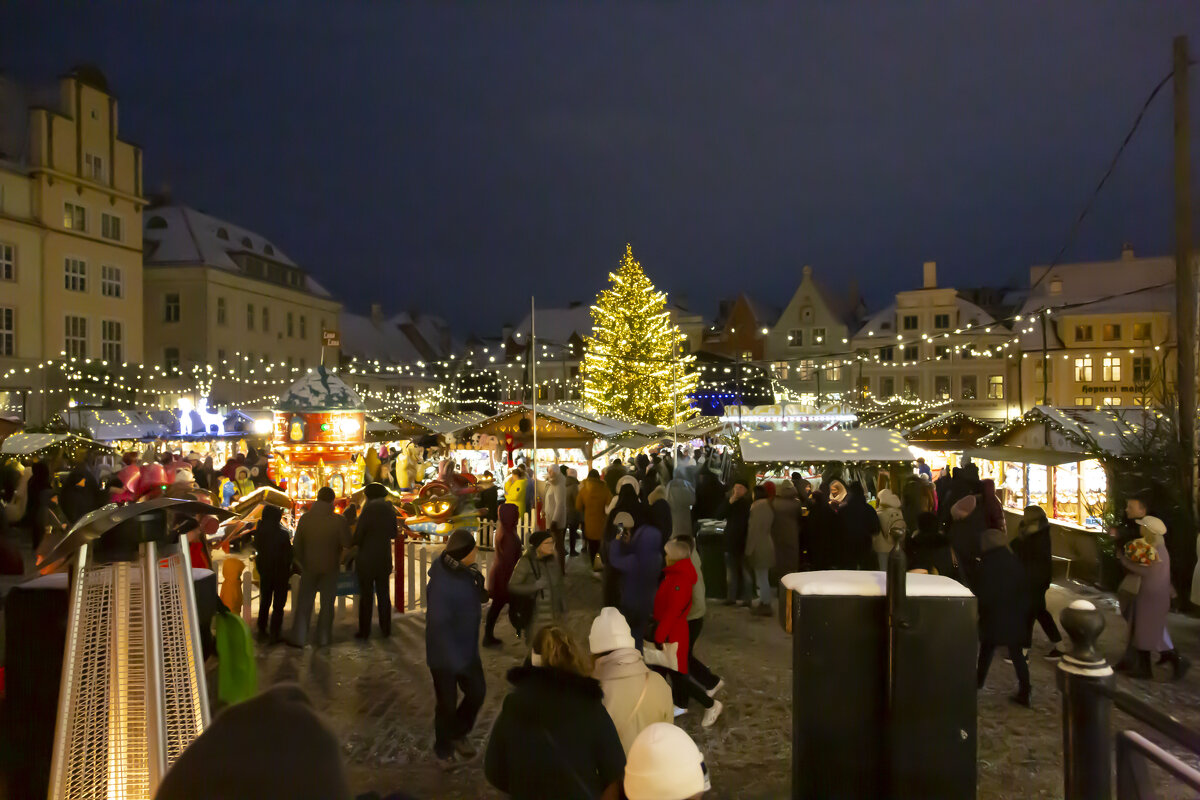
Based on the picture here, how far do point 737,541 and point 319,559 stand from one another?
17.0 feet

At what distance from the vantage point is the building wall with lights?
106 feet

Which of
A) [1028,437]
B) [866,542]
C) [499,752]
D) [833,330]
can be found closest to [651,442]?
[1028,437]

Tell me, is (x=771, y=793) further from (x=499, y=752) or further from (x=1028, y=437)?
(x=1028, y=437)

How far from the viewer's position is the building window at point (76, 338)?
34.4 metres

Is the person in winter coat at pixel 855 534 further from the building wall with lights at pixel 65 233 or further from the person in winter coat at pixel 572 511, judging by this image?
the building wall with lights at pixel 65 233

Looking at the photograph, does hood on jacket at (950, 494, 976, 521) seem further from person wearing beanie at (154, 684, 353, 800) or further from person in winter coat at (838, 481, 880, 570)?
person wearing beanie at (154, 684, 353, 800)

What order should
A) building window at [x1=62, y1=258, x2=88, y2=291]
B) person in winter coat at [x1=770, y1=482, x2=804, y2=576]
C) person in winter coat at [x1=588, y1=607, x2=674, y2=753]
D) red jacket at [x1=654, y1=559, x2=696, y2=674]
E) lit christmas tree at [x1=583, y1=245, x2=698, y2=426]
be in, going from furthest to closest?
lit christmas tree at [x1=583, y1=245, x2=698, y2=426], building window at [x1=62, y1=258, x2=88, y2=291], person in winter coat at [x1=770, y1=482, x2=804, y2=576], red jacket at [x1=654, y1=559, x2=696, y2=674], person in winter coat at [x1=588, y1=607, x2=674, y2=753]

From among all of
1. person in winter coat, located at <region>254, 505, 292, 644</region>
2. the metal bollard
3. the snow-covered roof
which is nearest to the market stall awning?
person in winter coat, located at <region>254, 505, 292, 644</region>

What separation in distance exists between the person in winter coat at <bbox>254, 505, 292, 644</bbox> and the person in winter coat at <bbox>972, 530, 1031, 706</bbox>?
22.2 feet

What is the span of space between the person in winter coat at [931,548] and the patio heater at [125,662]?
7.08m

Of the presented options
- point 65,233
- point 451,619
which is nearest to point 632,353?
point 65,233

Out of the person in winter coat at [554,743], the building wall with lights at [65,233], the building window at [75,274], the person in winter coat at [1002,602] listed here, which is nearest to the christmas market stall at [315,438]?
the person in winter coat at [1002,602]

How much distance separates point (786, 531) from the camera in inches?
423

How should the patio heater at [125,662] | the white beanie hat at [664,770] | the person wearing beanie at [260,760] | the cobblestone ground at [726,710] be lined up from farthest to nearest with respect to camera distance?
the cobblestone ground at [726,710], the white beanie hat at [664,770], the patio heater at [125,662], the person wearing beanie at [260,760]
